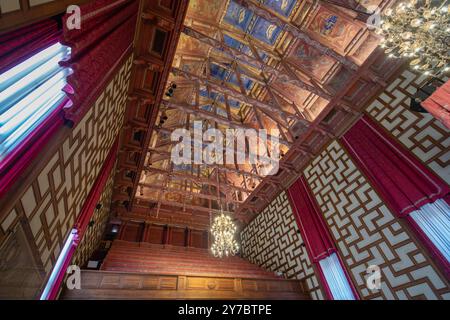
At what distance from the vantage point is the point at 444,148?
4.70m

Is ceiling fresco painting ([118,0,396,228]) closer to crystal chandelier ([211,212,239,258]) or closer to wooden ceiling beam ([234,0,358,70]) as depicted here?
wooden ceiling beam ([234,0,358,70])

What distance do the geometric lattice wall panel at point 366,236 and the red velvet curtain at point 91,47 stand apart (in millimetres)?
7318

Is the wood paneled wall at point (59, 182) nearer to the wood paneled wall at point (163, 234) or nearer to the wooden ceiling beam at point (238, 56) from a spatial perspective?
the wooden ceiling beam at point (238, 56)

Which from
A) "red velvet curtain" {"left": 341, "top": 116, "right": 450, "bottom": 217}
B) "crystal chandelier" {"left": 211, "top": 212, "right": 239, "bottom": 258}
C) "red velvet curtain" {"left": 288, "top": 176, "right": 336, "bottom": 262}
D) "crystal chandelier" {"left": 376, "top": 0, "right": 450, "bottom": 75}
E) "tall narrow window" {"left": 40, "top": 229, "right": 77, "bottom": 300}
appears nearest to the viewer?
"crystal chandelier" {"left": 376, "top": 0, "right": 450, "bottom": 75}

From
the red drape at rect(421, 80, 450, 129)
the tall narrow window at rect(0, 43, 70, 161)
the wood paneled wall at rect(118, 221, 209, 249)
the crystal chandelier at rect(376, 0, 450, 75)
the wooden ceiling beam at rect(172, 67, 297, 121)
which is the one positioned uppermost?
the wooden ceiling beam at rect(172, 67, 297, 121)

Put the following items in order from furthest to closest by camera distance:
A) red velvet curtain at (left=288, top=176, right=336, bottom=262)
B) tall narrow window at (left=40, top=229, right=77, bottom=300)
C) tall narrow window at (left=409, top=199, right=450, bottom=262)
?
1. red velvet curtain at (left=288, top=176, right=336, bottom=262)
2. tall narrow window at (left=409, top=199, right=450, bottom=262)
3. tall narrow window at (left=40, top=229, right=77, bottom=300)

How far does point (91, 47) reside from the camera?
2.86m

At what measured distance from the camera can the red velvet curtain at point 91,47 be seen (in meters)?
2.46

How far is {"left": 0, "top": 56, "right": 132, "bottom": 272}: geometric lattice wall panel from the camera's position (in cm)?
274

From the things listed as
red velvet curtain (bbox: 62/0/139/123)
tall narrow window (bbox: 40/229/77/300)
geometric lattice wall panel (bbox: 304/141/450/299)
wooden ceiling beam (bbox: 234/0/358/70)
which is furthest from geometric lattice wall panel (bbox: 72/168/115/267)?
geometric lattice wall panel (bbox: 304/141/450/299)

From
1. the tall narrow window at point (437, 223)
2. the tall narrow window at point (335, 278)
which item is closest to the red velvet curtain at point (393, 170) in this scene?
the tall narrow window at point (437, 223)

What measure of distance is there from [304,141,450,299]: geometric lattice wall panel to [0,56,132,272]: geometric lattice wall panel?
7.40 m

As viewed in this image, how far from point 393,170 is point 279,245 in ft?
18.2
